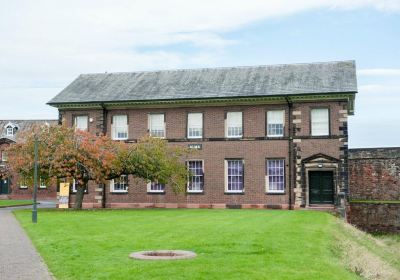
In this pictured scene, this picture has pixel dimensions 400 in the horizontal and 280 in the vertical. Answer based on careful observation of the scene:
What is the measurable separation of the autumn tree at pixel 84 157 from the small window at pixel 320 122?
342 inches

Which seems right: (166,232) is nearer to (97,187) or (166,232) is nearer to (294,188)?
(294,188)

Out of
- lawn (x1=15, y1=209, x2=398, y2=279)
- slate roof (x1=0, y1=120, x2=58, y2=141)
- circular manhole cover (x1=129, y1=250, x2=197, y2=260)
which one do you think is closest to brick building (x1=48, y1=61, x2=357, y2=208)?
lawn (x1=15, y1=209, x2=398, y2=279)

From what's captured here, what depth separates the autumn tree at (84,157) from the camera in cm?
3198

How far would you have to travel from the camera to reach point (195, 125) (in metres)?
37.6

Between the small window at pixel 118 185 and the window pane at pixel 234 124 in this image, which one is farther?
the small window at pixel 118 185

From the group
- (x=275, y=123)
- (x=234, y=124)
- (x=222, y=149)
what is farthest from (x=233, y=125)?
(x=275, y=123)

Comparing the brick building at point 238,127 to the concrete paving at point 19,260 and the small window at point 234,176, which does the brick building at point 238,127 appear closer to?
the small window at point 234,176

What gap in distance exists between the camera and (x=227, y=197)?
36750 mm

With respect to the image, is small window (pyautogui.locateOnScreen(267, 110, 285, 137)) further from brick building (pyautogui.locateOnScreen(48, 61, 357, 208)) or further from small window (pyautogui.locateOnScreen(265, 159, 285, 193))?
small window (pyautogui.locateOnScreen(265, 159, 285, 193))

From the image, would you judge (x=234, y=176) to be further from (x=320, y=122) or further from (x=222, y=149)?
(x=320, y=122)

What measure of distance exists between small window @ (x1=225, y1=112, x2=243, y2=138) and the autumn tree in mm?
4567

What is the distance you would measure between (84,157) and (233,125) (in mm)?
9838

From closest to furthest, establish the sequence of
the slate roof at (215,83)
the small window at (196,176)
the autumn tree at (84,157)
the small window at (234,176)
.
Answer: the autumn tree at (84,157) < the slate roof at (215,83) < the small window at (234,176) < the small window at (196,176)

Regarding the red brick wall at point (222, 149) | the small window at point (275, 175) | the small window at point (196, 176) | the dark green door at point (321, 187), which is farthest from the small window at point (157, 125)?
the dark green door at point (321, 187)
